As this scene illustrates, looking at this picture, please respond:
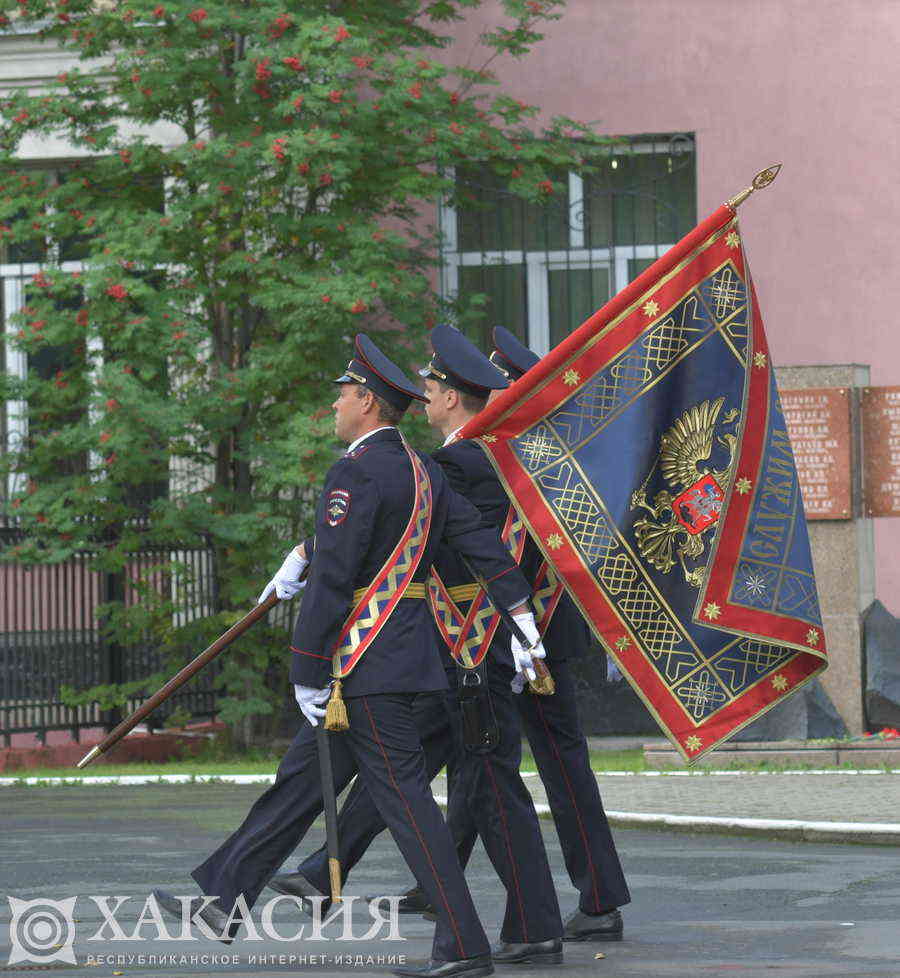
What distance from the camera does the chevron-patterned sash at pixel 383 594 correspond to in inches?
275

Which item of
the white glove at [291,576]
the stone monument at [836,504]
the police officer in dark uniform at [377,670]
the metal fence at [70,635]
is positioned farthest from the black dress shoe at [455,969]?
the metal fence at [70,635]

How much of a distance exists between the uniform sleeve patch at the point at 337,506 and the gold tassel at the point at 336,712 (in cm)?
49

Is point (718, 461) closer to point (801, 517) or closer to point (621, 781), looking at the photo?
point (801, 517)

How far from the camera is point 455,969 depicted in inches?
265

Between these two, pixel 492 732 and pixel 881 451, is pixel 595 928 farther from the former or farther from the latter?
pixel 881 451

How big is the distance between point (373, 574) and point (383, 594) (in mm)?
70

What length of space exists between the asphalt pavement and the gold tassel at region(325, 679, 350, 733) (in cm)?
75

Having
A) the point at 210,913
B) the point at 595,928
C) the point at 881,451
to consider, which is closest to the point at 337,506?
the point at 210,913

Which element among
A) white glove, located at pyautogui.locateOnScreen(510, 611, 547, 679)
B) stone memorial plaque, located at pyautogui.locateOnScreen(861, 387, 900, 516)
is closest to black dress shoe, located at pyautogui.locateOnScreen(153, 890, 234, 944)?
white glove, located at pyautogui.locateOnScreen(510, 611, 547, 679)

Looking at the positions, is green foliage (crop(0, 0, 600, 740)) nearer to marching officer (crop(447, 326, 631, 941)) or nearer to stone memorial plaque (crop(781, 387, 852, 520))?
stone memorial plaque (crop(781, 387, 852, 520))

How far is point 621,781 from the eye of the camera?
13.6 m

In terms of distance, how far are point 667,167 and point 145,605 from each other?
5836 millimetres

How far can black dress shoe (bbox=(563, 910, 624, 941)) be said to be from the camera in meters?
7.68

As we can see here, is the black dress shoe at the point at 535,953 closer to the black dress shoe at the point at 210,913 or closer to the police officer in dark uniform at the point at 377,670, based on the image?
the police officer in dark uniform at the point at 377,670
